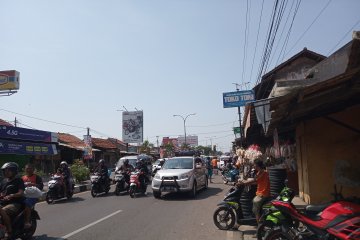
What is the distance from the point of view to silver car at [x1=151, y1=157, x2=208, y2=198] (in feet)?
53.4

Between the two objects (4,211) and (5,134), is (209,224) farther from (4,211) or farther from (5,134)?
(5,134)

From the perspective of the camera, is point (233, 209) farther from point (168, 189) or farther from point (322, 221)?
point (168, 189)

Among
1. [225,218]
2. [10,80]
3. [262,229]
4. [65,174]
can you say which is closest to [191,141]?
[10,80]

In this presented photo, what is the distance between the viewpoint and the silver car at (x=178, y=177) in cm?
1627

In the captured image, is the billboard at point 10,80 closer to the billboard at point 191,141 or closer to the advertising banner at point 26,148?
the advertising banner at point 26,148

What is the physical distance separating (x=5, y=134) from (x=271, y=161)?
19.0 m

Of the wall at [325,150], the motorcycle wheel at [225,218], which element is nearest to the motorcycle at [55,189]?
the motorcycle wheel at [225,218]

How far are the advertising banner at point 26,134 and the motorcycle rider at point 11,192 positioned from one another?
2046 cm

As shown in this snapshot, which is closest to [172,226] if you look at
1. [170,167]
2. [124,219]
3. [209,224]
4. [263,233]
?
[209,224]

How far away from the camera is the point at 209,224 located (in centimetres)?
Answer: 1065

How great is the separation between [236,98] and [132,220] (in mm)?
15329

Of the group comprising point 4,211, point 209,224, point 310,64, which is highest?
point 310,64

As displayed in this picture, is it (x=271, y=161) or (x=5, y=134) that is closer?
(x=271, y=161)

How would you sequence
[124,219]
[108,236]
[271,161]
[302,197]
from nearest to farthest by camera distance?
[108,236] → [124,219] → [302,197] → [271,161]
